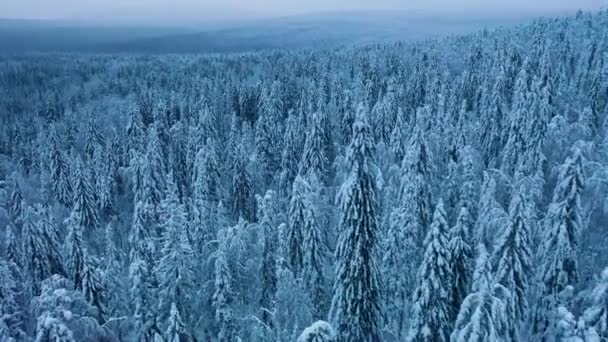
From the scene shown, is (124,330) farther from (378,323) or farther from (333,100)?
(333,100)

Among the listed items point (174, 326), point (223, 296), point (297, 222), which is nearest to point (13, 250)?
point (223, 296)

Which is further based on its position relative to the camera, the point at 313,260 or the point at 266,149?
the point at 266,149

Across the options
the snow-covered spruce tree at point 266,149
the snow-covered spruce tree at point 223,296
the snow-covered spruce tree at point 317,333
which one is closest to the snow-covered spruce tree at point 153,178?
the snow-covered spruce tree at point 266,149

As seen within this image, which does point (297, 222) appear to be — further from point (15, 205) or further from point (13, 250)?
point (15, 205)

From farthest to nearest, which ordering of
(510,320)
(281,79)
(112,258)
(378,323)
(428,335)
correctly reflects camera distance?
(281,79) < (112,258) < (378,323) < (428,335) < (510,320)

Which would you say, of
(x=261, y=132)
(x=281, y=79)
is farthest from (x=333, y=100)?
(x=261, y=132)

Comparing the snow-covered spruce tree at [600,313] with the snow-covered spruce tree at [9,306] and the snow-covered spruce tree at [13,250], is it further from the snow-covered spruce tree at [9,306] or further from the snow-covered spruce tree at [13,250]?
the snow-covered spruce tree at [13,250]
